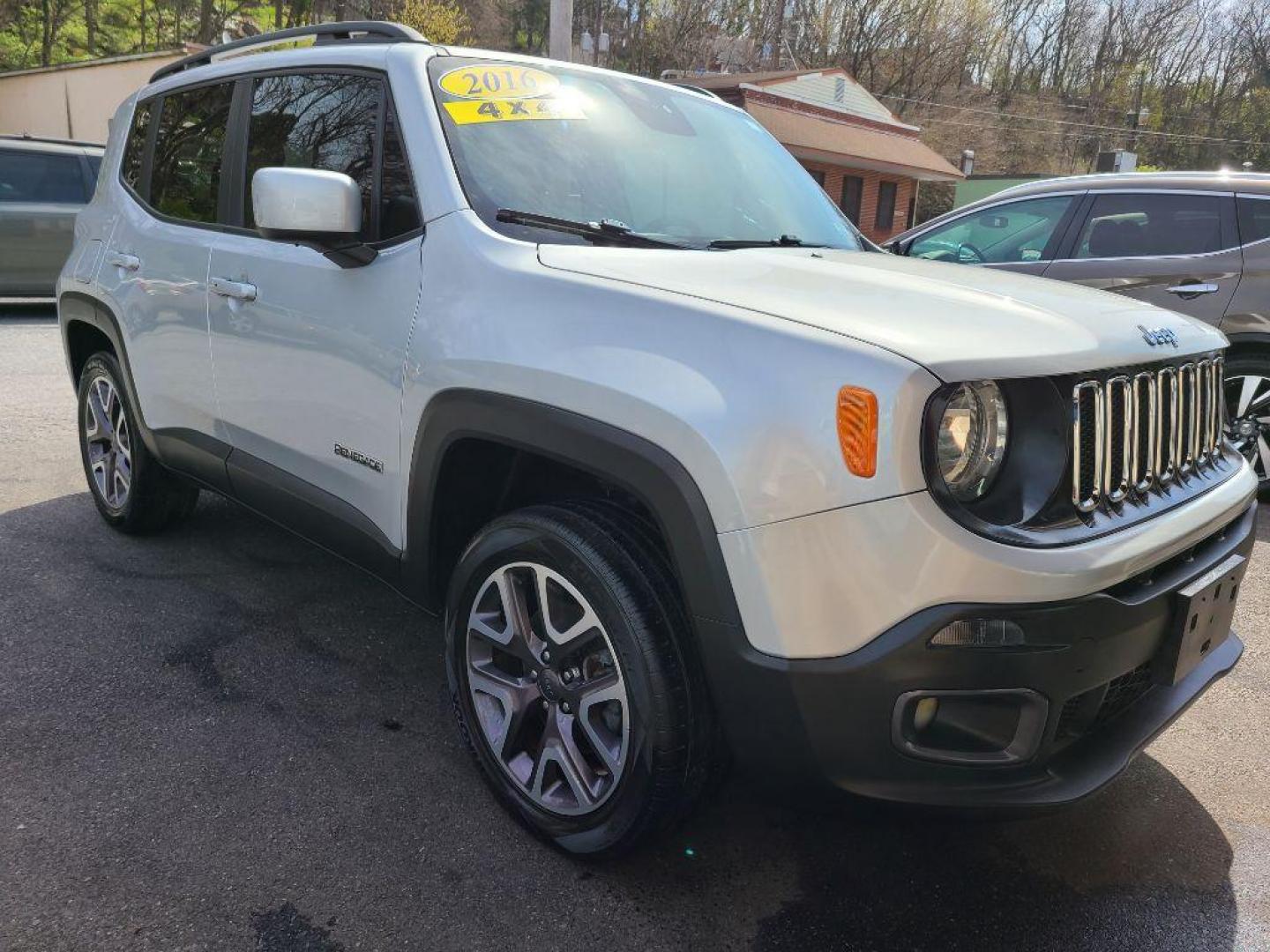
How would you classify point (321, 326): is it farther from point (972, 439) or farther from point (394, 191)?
point (972, 439)

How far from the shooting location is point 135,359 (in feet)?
12.6

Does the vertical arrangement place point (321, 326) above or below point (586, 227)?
below

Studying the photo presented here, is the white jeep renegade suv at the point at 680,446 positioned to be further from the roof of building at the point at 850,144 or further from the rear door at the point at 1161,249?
the roof of building at the point at 850,144

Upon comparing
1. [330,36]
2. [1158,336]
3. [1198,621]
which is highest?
[330,36]

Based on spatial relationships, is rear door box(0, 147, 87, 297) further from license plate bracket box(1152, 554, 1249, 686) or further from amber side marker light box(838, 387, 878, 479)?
license plate bracket box(1152, 554, 1249, 686)

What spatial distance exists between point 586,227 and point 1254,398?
176 inches

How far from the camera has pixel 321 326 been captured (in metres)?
2.77

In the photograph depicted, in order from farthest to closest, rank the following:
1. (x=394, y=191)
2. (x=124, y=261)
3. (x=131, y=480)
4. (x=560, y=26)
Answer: (x=560, y=26) → (x=131, y=480) → (x=124, y=261) → (x=394, y=191)

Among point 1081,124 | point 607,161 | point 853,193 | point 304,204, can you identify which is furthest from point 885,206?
point 304,204

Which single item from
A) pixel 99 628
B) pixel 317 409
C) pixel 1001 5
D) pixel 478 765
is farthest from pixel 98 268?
pixel 1001 5

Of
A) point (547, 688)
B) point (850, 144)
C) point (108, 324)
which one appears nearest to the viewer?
point (547, 688)

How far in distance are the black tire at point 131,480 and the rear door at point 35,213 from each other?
7.32 metres

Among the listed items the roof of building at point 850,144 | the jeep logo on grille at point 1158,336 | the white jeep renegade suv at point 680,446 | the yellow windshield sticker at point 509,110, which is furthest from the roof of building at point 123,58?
the jeep logo on grille at point 1158,336

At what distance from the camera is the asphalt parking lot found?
210 cm
